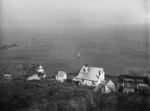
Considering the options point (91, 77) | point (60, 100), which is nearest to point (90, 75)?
point (91, 77)

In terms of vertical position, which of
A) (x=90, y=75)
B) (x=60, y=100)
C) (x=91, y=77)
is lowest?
(x=60, y=100)

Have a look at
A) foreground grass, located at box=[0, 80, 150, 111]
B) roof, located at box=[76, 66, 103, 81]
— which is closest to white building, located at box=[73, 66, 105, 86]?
roof, located at box=[76, 66, 103, 81]

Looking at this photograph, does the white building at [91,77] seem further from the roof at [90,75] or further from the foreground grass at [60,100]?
the foreground grass at [60,100]

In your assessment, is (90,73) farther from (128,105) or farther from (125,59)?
(125,59)

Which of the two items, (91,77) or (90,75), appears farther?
(90,75)

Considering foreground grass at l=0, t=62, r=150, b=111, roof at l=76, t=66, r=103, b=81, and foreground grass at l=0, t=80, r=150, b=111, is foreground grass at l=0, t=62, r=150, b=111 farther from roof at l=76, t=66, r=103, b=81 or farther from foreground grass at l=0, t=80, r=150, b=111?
roof at l=76, t=66, r=103, b=81

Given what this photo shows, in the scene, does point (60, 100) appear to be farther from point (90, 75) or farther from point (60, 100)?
point (90, 75)

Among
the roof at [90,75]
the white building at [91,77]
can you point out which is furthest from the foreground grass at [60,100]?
the roof at [90,75]

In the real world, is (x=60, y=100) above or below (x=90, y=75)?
below

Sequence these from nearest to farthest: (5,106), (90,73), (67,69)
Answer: (5,106) → (90,73) → (67,69)

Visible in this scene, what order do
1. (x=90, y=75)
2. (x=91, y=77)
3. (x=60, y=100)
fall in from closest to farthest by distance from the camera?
(x=60, y=100), (x=91, y=77), (x=90, y=75)

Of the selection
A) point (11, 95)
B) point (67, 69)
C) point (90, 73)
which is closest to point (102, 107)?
point (11, 95)
